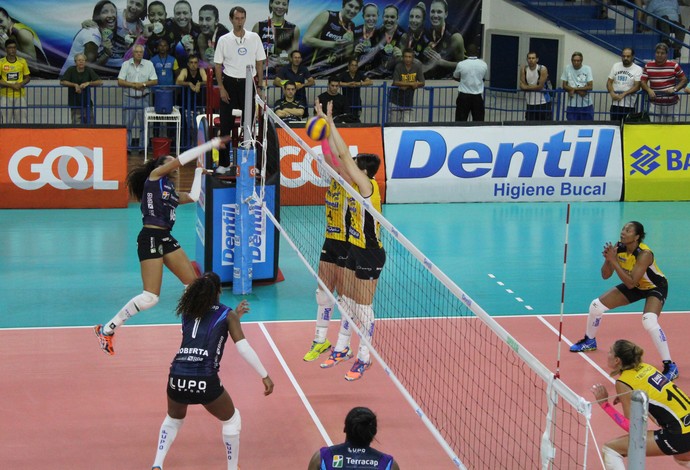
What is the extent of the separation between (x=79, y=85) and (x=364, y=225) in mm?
12986

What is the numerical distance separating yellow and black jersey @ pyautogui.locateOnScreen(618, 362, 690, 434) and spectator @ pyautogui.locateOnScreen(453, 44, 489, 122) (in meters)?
14.1

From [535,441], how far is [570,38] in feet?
59.6

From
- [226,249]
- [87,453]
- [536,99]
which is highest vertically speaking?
[536,99]

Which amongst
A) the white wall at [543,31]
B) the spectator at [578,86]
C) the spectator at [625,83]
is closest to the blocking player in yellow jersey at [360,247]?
the spectator at [625,83]

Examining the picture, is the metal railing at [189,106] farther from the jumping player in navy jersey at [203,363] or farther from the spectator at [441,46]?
the jumping player in navy jersey at [203,363]

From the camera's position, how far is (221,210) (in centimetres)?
1481

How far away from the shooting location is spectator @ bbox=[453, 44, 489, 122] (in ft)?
75.0

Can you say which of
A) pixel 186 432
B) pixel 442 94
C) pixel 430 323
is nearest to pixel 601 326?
pixel 430 323

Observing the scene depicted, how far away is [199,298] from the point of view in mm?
8922

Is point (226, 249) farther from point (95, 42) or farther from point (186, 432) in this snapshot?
point (95, 42)

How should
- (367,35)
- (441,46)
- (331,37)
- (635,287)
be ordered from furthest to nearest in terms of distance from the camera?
(441,46) < (367,35) < (331,37) < (635,287)

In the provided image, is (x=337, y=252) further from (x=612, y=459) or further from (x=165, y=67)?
(x=165, y=67)

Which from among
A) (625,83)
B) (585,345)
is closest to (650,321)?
(585,345)

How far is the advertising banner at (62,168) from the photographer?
19.1 m
